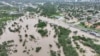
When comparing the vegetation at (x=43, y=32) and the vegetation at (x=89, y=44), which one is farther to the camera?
the vegetation at (x=43, y=32)

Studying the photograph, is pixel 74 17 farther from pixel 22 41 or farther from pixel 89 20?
pixel 22 41

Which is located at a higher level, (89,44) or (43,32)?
(43,32)

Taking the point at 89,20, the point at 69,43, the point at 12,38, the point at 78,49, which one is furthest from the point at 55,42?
the point at 89,20

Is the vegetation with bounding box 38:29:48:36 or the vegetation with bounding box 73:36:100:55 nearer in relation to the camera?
the vegetation with bounding box 73:36:100:55

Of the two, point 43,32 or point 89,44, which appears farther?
point 43,32

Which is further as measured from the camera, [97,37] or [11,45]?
[97,37]

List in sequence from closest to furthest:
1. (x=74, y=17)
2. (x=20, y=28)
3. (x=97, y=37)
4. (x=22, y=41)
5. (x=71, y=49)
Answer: (x=71, y=49) → (x=22, y=41) → (x=97, y=37) → (x=20, y=28) → (x=74, y=17)

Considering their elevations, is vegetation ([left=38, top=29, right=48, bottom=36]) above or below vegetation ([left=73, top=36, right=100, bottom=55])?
above

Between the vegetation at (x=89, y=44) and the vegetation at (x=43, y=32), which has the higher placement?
the vegetation at (x=43, y=32)

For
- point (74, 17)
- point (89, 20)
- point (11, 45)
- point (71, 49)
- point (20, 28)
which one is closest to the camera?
point (71, 49)

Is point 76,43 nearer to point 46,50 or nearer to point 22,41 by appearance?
point 46,50
